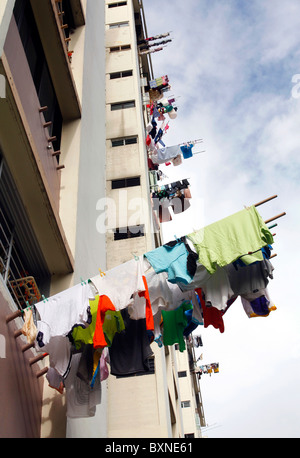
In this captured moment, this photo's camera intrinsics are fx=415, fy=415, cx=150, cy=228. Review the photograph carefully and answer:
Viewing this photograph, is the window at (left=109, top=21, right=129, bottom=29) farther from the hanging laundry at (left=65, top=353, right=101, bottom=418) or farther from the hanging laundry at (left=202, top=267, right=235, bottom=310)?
the hanging laundry at (left=65, top=353, right=101, bottom=418)

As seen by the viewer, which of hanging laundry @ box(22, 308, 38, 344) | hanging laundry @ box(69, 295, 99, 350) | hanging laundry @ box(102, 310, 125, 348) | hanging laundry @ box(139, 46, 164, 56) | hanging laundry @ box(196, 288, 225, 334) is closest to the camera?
hanging laundry @ box(22, 308, 38, 344)

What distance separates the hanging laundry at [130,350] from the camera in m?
5.57

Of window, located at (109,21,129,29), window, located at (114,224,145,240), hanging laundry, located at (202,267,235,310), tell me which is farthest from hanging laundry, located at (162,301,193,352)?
window, located at (109,21,129,29)

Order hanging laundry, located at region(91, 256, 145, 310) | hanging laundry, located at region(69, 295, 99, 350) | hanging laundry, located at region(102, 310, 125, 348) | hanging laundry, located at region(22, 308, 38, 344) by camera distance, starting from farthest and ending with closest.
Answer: hanging laundry, located at region(102, 310, 125, 348) → hanging laundry, located at region(91, 256, 145, 310) → hanging laundry, located at region(69, 295, 99, 350) → hanging laundry, located at region(22, 308, 38, 344)

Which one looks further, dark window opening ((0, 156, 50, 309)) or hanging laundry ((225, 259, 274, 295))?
dark window opening ((0, 156, 50, 309))

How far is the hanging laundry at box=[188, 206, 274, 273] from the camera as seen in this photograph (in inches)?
212

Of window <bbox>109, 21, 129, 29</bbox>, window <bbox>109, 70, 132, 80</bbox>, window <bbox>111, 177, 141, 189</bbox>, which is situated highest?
window <bbox>109, 21, 129, 29</bbox>

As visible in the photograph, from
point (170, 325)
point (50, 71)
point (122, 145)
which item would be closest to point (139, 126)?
point (122, 145)

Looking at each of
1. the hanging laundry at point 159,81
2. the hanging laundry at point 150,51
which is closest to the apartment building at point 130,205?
the hanging laundry at point 150,51

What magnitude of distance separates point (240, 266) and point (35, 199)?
3456 millimetres

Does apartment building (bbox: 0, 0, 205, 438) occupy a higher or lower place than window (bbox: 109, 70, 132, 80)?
lower

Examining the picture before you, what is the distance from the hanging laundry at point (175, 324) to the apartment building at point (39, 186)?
6.08 feet

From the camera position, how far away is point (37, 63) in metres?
9.11

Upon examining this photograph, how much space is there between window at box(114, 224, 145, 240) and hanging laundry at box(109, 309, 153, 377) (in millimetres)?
10582
